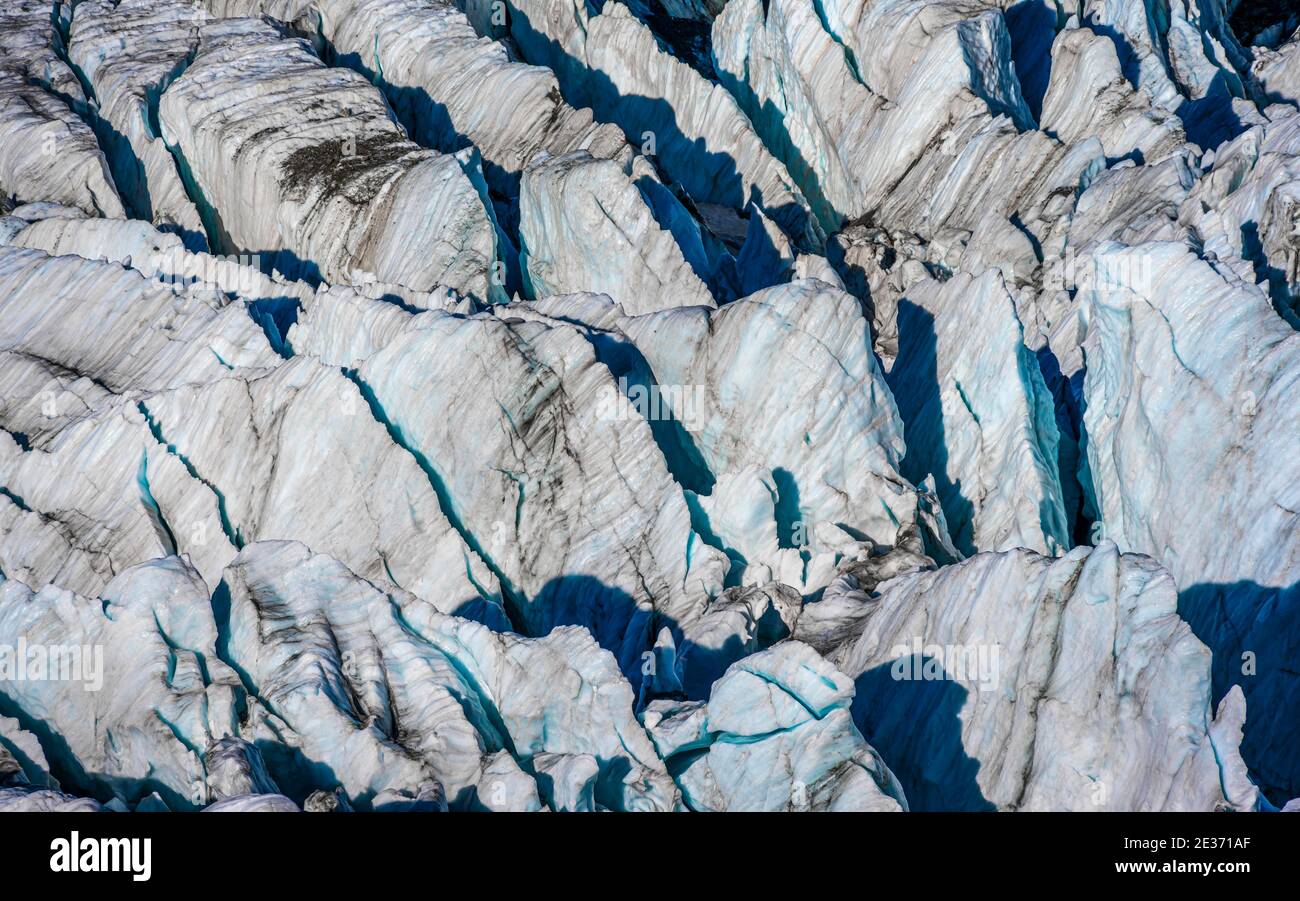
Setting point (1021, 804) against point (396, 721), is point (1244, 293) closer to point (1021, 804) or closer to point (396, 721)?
point (1021, 804)

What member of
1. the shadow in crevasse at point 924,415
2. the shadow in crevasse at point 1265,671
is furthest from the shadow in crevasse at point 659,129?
the shadow in crevasse at point 1265,671

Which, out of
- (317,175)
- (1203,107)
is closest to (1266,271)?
(1203,107)

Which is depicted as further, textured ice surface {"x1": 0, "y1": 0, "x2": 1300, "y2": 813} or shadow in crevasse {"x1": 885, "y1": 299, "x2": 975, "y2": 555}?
shadow in crevasse {"x1": 885, "y1": 299, "x2": 975, "y2": 555}

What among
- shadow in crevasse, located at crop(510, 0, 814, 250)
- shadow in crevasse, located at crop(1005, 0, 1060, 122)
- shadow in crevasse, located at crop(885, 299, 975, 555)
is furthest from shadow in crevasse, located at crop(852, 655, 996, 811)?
shadow in crevasse, located at crop(1005, 0, 1060, 122)

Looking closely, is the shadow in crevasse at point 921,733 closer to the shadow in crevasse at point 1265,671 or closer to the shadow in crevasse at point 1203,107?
the shadow in crevasse at point 1265,671

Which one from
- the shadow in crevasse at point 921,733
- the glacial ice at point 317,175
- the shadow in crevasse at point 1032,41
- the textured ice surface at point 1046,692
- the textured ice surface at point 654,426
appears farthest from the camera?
the shadow in crevasse at point 1032,41

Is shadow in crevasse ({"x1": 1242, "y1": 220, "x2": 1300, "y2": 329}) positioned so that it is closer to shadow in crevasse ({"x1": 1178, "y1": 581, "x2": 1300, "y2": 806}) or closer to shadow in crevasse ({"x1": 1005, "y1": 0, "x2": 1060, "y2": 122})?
shadow in crevasse ({"x1": 1178, "y1": 581, "x2": 1300, "y2": 806})
